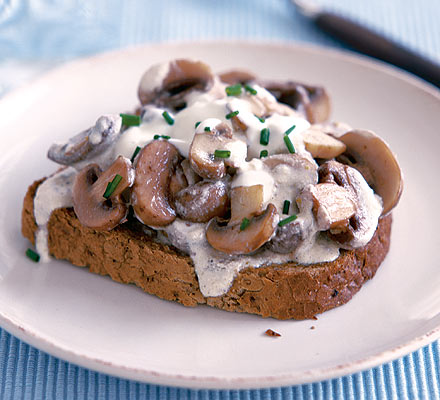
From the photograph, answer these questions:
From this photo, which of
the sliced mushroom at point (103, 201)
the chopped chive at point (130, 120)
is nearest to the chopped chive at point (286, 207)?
the sliced mushroom at point (103, 201)

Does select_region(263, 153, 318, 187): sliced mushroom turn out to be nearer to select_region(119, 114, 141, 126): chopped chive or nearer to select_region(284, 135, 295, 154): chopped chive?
select_region(284, 135, 295, 154): chopped chive

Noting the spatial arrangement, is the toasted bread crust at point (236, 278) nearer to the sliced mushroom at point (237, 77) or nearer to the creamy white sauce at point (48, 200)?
the creamy white sauce at point (48, 200)

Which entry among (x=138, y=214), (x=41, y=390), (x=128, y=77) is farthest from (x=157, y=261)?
(x=128, y=77)

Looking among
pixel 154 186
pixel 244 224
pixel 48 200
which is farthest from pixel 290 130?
pixel 48 200

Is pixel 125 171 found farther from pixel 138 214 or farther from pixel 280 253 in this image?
pixel 280 253

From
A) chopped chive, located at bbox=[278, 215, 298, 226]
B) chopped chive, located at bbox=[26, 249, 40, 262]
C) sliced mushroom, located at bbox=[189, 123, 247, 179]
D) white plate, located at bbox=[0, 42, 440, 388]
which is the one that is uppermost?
sliced mushroom, located at bbox=[189, 123, 247, 179]

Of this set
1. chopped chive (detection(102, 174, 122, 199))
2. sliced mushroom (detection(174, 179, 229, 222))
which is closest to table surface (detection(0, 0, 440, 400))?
chopped chive (detection(102, 174, 122, 199))
